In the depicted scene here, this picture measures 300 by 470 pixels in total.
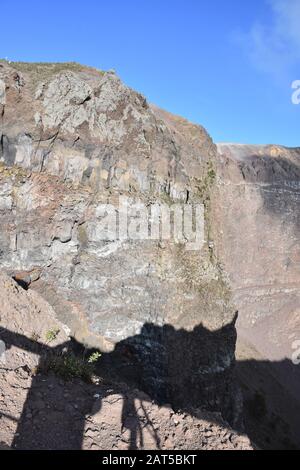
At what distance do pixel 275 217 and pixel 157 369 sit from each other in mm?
39907

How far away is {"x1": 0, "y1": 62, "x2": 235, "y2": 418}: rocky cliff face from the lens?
17.7 metres

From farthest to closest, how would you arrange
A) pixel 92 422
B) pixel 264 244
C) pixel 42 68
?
pixel 264 244, pixel 42 68, pixel 92 422

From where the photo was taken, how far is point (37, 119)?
1769 centimetres

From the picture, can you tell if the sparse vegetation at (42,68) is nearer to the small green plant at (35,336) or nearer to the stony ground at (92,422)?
the small green plant at (35,336)

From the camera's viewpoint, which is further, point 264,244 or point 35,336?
point 264,244

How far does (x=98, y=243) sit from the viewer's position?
1875 cm

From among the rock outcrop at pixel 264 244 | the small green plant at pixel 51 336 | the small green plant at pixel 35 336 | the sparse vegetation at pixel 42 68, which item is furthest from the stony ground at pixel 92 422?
the rock outcrop at pixel 264 244

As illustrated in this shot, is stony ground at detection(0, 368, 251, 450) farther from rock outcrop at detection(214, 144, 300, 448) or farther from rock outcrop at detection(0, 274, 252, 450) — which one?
rock outcrop at detection(214, 144, 300, 448)

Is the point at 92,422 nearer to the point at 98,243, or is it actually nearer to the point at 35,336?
the point at 35,336

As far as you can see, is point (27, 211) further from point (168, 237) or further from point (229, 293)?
point (229, 293)

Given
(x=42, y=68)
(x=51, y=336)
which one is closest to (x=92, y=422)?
(x=51, y=336)

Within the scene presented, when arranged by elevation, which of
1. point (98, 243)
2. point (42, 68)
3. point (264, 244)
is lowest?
point (98, 243)

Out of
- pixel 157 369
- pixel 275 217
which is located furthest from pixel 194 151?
pixel 275 217

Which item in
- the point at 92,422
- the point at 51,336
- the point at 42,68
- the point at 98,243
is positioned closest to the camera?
the point at 92,422
